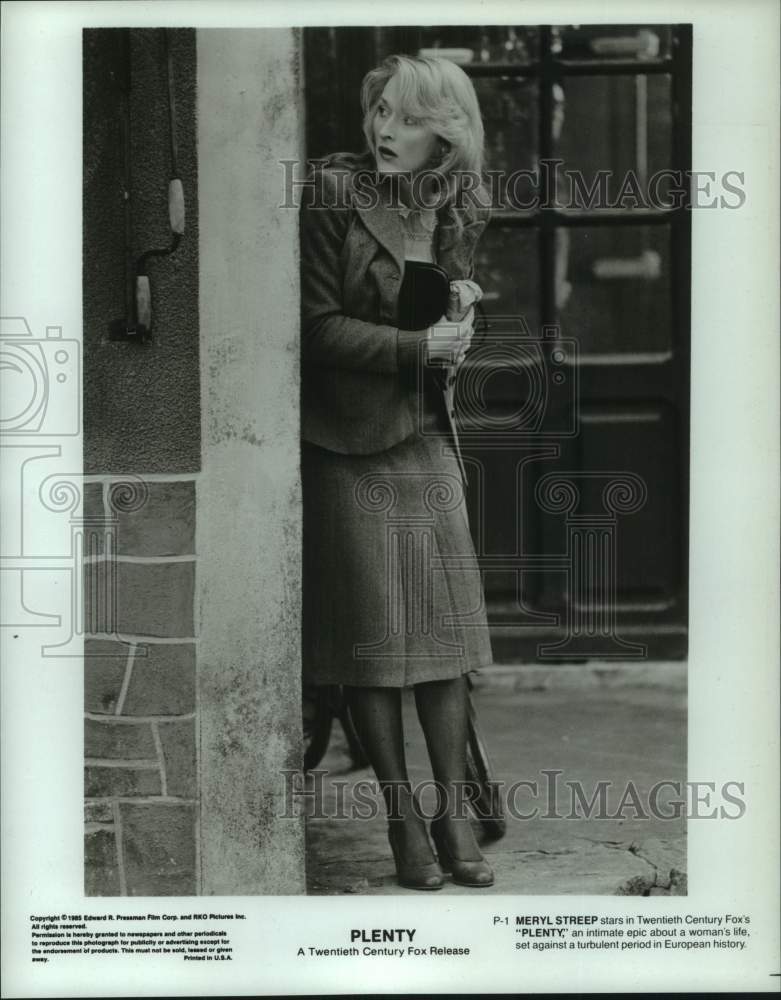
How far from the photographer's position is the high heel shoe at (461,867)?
402 centimetres

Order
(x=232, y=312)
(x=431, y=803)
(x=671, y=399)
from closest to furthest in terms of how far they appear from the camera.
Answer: (x=232, y=312) → (x=431, y=803) → (x=671, y=399)

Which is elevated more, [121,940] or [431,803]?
[431,803]

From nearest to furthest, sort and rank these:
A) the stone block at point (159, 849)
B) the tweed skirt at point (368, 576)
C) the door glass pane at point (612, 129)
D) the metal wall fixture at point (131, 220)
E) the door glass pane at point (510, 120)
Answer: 1. the metal wall fixture at point (131, 220)
2. the stone block at point (159, 849)
3. the tweed skirt at point (368, 576)
4. the door glass pane at point (612, 129)
5. the door glass pane at point (510, 120)

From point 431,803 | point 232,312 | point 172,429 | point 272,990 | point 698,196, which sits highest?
point 698,196

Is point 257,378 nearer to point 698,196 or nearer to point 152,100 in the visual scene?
point 152,100

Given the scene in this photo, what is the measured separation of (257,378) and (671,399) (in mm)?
1536

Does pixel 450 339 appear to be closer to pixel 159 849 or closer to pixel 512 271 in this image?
pixel 512 271

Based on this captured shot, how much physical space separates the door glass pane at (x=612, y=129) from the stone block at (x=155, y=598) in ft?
5.33

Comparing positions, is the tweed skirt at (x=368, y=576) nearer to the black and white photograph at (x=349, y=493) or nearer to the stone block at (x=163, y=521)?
the black and white photograph at (x=349, y=493)

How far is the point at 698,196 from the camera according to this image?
4020mm

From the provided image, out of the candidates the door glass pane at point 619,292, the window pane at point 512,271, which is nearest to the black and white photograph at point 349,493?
the window pane at point 512,271

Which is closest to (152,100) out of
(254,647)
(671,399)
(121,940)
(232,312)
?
(232,312)

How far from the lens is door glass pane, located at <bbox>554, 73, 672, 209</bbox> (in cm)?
434

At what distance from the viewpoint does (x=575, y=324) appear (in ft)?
15.3
